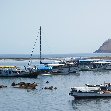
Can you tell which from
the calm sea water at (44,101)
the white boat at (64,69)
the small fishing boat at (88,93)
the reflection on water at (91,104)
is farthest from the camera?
the white boat at (64,69)

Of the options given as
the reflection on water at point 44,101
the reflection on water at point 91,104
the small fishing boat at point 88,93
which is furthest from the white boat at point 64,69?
the reflection on water at point 91,104

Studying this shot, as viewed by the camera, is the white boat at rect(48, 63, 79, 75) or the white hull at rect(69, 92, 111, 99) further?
the white boat at rect(48, 63, 79, 75)

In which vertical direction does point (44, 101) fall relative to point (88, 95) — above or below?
below

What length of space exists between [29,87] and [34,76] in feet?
90.7

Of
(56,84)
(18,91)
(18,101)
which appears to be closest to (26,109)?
(18,101)

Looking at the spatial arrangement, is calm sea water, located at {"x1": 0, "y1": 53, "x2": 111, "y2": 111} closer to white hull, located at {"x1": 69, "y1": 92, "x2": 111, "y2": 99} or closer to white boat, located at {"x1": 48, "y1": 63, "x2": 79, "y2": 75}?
white hull, located at {"x1": 69, "y1": 92, "x2": 111, "y2": 99}

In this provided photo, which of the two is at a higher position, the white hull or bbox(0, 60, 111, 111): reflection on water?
the white hull

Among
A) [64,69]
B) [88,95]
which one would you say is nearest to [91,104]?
[88,95]

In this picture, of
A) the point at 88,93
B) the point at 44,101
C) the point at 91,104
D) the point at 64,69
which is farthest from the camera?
the point at 64,69

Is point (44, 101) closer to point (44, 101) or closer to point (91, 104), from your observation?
point (44, 101)

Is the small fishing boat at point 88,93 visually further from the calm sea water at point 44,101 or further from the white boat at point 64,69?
the white boat at point 64,69

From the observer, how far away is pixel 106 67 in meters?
165

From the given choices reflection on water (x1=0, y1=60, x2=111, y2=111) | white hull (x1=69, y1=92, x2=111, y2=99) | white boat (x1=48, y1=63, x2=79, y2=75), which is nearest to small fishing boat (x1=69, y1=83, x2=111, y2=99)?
white hull (x1=69, y1=92, x2=111, y2=99)

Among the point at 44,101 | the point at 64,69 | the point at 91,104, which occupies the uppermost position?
the point at 64,69
